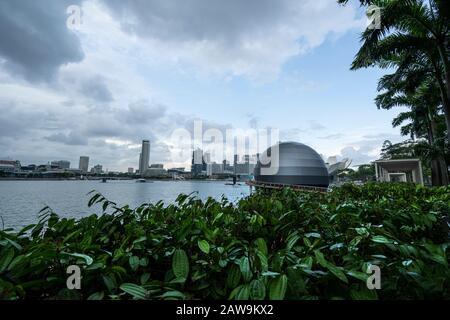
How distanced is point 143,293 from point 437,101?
23.5m

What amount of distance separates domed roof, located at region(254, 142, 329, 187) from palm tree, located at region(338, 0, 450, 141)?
33.2m

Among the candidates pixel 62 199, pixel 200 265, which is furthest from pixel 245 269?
pixel 62 199

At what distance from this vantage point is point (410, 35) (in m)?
10.4

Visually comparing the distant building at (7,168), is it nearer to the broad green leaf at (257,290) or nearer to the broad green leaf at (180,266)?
the broad green leaf at (180,266)

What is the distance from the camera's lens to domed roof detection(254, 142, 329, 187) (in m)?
44.0

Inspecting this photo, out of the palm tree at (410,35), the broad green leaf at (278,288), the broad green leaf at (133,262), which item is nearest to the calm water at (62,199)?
the broad green leaf at (133,262)

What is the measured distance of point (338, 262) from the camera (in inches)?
54.6

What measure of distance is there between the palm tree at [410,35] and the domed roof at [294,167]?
3323cm

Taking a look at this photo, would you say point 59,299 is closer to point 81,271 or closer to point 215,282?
point 81,271

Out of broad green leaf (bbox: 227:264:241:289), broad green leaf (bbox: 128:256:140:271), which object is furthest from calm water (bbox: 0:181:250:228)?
broad green leaf (bbox: 227:264:241:289)

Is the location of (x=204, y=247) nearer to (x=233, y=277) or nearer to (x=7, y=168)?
(x=233, y=277)

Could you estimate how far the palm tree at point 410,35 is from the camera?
355 inches

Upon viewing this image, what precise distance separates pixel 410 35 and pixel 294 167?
34.8 m
